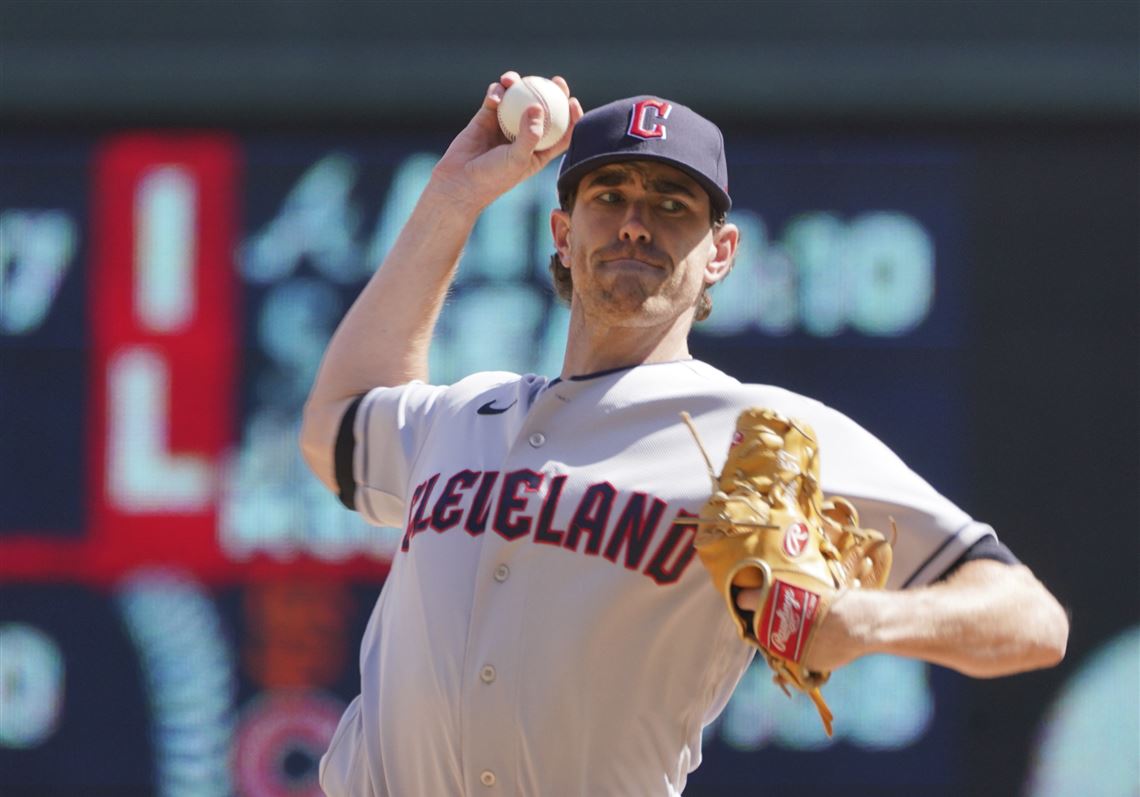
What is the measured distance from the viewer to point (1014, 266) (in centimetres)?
469

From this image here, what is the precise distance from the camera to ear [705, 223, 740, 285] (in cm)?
230

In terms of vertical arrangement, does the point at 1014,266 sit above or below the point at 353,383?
above

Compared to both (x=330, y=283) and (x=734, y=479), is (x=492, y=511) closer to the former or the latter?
(x=734, y=479)

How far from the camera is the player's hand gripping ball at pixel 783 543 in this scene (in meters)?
1.75

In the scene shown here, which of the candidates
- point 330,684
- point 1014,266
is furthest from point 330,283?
point 1014,266

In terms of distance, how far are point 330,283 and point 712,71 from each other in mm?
1105

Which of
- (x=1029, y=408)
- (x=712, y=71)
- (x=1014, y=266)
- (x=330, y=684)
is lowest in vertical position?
(x=330, y=684)

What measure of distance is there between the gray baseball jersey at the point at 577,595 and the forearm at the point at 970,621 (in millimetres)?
80

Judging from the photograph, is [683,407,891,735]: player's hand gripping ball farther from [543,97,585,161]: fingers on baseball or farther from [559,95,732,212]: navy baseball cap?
[543,97,585,161]: fingers on baseball

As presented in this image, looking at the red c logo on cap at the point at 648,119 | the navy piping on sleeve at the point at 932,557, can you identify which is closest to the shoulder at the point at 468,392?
the red c logo on cap at the point at 648,119

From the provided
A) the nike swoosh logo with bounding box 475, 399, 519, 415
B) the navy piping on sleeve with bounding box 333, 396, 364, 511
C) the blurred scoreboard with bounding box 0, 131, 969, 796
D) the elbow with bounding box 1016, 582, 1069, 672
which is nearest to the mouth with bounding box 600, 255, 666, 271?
the nike swoosh logo with bounding box 475, 399, 519, 415

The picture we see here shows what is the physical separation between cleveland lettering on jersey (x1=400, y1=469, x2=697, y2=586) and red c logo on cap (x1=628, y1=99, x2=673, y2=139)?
0.42m

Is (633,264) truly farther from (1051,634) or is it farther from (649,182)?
(1051,634)

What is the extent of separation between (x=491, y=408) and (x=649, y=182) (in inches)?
13.5
